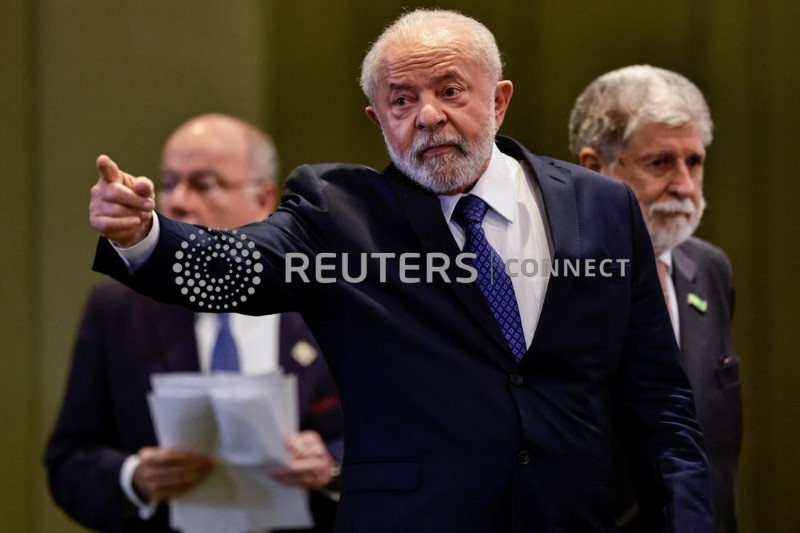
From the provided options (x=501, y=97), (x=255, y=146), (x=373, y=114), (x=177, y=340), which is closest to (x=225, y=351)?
(x=177, y=340)

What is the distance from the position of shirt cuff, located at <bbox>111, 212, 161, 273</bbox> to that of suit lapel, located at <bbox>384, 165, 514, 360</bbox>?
0.45 meters

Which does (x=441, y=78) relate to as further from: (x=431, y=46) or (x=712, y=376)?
(x=712, y=376)

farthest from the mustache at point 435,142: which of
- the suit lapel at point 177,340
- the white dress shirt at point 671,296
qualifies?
the suit lapel at point 177,340

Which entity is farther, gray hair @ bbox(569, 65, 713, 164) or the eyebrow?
gray hair @ bbox(569, 65, 713, 164)

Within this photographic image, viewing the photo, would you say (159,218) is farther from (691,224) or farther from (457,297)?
(691,224)

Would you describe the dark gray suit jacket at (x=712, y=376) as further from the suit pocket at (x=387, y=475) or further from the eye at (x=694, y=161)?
the suit pocket at (x=387, y=475)

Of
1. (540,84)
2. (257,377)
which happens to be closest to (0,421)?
(257,377)

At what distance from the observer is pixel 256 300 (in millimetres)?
1864

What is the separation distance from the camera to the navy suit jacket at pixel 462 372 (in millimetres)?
1883

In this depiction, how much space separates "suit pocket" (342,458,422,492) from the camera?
1877 mm

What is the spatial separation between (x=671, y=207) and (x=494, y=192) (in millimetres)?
653

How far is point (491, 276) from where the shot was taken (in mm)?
1962

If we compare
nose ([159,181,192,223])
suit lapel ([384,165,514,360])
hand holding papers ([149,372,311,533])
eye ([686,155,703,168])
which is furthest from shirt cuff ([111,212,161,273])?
eye ([686,155,703,168])
